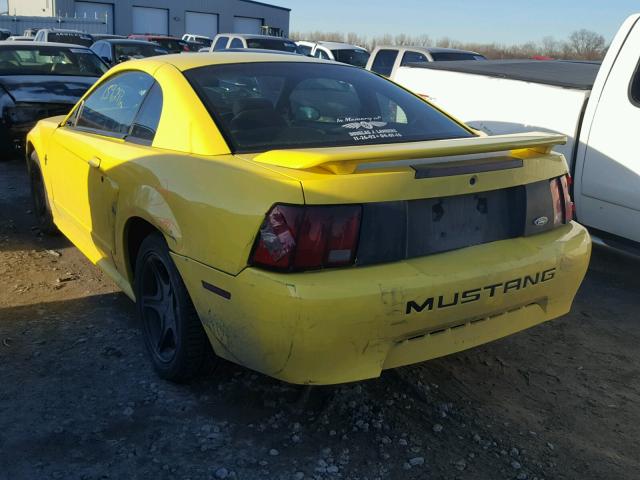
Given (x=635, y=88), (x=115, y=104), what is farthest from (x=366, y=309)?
(x=635, y=88)

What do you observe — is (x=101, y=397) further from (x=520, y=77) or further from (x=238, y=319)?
(x=520, y=77)

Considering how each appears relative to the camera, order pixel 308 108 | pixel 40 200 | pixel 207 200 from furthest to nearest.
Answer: pixel 40 200 → pixel 308 108 → pixel 207 200

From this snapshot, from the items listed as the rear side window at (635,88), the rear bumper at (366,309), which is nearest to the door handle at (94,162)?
the rear bumper at (366,309)

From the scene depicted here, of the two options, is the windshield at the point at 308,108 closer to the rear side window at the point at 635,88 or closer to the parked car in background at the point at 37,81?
the rear side window at the point at 635,88

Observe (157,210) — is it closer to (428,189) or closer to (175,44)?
(428,189)

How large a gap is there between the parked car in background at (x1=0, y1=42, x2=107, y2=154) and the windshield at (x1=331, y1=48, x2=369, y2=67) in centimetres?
1069

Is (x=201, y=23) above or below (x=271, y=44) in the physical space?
above

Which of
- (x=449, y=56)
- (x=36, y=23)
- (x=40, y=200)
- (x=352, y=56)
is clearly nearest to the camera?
(x=40, y=200)

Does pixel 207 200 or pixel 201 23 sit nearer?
pixel 207 200

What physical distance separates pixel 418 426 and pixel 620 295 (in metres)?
2.45

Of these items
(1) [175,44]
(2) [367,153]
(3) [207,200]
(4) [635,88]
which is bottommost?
(3) [207,200]

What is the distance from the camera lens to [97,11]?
1734 inches

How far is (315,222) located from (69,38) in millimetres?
20672

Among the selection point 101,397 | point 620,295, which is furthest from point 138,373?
point 620,295
